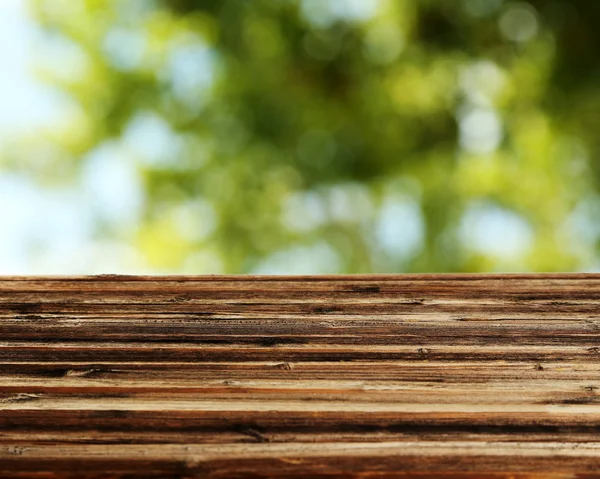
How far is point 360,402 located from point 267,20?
5.42 m

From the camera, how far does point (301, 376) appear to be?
1.71ft

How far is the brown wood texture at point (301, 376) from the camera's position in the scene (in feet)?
1.45

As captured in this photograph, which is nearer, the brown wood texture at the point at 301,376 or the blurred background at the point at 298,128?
the brown wood texture at the point at 301,376

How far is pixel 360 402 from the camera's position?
1.61 ft

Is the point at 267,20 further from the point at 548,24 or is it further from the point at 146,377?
the point at 146,377

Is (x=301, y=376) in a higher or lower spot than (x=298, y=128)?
lower

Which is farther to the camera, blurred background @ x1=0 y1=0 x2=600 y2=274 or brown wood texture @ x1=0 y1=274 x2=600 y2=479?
blurred background @ x1=0 y1=0 x2=600 y2=274

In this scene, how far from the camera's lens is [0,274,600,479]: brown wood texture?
442 mm

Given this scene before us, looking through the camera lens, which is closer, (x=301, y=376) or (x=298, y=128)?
(x=301, y=376)

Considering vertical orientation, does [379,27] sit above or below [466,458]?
above

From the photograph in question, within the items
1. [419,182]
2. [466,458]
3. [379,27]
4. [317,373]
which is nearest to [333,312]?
[317,373]

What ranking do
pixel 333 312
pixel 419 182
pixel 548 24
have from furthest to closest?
1. pixel 419 182
2. pixel 548 24
3. pixel 333 312

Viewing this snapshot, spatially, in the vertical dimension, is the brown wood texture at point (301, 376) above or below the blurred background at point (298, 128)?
below

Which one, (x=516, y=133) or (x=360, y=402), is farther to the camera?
(x=516, y=133)
